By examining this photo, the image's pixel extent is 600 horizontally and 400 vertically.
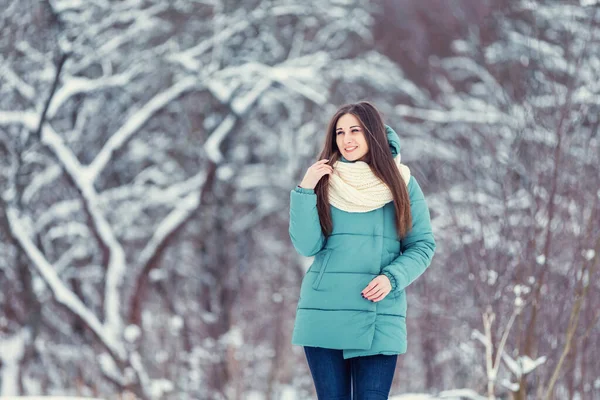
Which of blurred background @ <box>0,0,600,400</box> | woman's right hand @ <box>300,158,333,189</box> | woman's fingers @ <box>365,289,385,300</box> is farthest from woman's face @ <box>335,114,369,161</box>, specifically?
blurred background @ <box>0,0,600,400</box>

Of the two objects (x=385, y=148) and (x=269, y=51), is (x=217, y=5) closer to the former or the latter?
(x=269, y=51)

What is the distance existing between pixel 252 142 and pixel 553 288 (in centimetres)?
1013

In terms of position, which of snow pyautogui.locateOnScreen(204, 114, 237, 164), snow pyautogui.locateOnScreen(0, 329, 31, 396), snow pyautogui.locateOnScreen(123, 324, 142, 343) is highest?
snow pyautogui.locateOnScreen(204, 114, 237, 164)

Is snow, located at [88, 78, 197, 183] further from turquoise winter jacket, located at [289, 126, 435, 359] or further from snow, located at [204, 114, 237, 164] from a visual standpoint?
turquoise winter jacket, located at [289, 126, 435, 359]

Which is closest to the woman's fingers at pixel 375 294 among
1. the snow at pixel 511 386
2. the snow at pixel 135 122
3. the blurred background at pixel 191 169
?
the snow at pixel 511 386

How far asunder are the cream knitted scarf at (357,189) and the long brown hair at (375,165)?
0.06 ft

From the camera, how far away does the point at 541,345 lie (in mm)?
5734

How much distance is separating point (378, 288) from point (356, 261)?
0.13 meters

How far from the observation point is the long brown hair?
2.88 meters

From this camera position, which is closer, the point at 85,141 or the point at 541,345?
the point at 541,345

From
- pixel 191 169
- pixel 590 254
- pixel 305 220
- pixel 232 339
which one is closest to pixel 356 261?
pixel 305 220

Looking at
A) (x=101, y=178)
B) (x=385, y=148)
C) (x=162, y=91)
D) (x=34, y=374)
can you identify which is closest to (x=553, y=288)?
(x=385, y=148)

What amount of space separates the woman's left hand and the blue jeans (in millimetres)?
198

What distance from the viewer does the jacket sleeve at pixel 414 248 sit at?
9.29 ft
